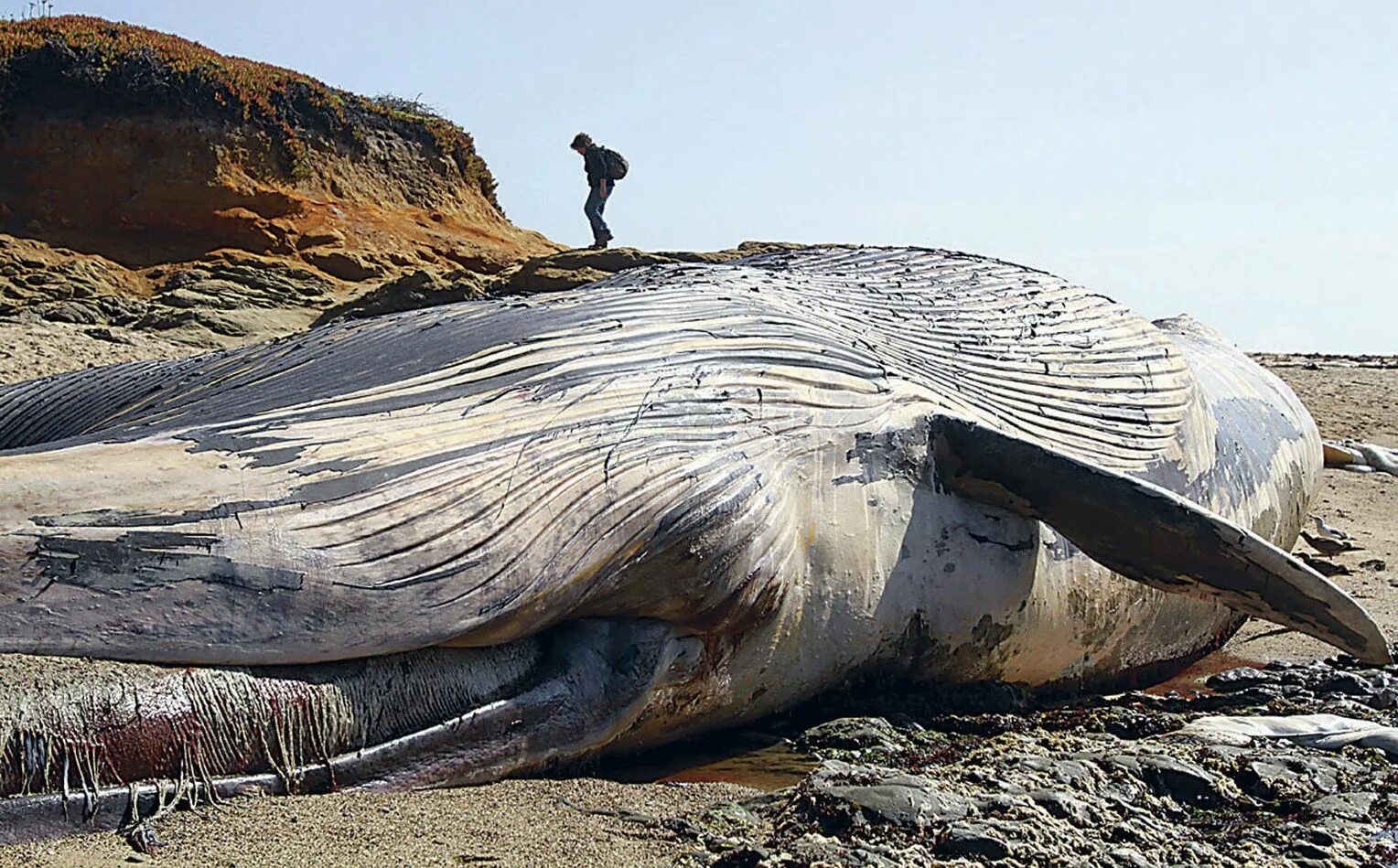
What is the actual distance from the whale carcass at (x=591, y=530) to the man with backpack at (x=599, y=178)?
50.1 ft

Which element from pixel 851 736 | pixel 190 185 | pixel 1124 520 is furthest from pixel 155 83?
pixel 851 736

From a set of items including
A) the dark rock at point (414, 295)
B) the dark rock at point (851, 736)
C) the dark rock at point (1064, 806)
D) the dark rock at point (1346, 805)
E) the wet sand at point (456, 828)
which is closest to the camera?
the wet sand at point (456, 828)

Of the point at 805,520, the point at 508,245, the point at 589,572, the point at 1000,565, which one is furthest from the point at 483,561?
the point at 508,245

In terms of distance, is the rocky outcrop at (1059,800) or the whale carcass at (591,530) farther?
the rocky outcrop at (1059,800)

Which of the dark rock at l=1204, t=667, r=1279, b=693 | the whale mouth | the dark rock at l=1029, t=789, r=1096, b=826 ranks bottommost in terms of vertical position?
the dark rock at l=1204, t=667, r=1279, b=693

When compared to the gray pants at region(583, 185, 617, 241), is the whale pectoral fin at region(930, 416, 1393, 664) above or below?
Answer: below

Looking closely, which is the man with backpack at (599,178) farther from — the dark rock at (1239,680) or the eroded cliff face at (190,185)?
the dark rock at (1239,680)

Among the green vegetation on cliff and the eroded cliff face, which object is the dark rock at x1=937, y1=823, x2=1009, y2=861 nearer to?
the eroded cliff face

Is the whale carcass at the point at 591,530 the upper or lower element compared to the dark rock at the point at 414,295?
lower

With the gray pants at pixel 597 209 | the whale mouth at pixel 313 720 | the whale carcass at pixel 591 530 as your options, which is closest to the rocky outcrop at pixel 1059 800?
the whale carcass at pixel 591 530

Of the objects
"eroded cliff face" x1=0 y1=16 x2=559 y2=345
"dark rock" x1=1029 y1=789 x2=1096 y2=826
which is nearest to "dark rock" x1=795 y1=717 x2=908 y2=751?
"dark rock" x1=1029 y1=789 x2=1096 y2=826

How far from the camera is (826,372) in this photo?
14.9 ft

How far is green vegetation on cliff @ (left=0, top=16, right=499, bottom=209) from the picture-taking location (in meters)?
20.5

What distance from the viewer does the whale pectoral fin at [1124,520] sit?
15.0 ft
